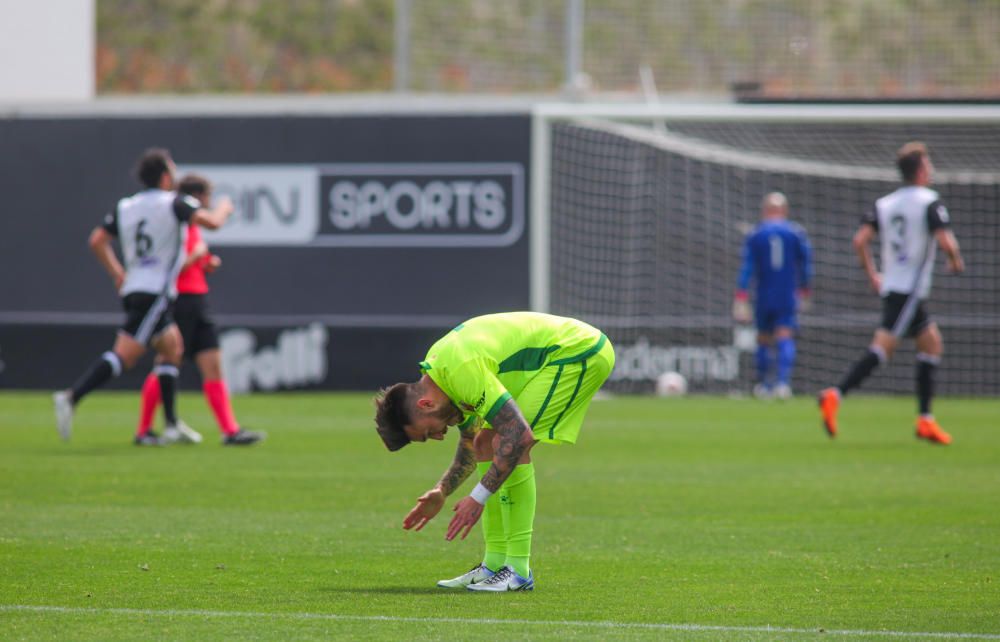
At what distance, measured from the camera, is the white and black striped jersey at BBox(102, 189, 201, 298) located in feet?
41.9

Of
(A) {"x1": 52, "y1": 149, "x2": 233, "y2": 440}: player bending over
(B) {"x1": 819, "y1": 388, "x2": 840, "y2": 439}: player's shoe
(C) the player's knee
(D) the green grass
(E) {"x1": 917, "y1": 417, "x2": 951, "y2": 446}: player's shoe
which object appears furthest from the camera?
(E) {"x1": 917, "y1": 417, "x2": 951, "y2": 446}: player's shoe

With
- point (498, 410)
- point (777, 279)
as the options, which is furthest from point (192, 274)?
point (777, 279)

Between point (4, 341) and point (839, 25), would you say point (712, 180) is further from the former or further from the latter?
point (4, 341)

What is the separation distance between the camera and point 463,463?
6.67m

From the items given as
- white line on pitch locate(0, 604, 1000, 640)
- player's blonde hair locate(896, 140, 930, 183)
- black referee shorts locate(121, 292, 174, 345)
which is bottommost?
white line on pitch locate(0, 604, 1000, 640)

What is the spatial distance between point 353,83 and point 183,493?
22.1m

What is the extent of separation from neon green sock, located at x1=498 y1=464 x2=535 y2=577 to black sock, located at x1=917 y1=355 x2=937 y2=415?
756 centimetres

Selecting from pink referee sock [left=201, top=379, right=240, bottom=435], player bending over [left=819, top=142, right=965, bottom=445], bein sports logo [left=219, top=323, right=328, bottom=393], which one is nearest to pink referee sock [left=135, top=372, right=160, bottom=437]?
pink referee sock [left=201, top=379, right=240, bottom=435]

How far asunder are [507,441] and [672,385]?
13.9 m

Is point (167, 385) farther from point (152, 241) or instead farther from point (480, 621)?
point (480, 621)

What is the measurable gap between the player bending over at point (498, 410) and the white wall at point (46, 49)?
19.7m

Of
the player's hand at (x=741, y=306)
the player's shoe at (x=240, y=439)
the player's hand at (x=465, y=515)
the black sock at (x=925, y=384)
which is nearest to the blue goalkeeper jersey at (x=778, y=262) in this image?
the player's hand at (x=741, y=306)

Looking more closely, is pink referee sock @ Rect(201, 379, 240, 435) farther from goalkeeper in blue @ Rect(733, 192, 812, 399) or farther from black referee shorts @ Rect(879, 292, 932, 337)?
goalkeeper in blue @ Rect(733, 192, 812, 399)

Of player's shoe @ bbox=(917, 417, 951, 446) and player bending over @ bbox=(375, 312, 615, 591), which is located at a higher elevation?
player bending over @ bbox=(375, 312, 615, 591)
